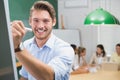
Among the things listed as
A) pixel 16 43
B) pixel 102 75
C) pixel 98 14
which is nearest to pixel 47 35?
pixel 16 43

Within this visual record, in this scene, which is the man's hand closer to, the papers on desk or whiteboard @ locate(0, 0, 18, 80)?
Answer: whiteboard @ locate(0, 0, 18, 80)

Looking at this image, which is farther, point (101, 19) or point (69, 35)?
point (69, 35)

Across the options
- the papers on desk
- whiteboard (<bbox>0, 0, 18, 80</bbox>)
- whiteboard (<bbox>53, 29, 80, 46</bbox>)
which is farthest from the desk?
whiteboard (<bbox>0, 0, 18, 80</bbox>)

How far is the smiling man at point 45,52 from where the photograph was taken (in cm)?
107

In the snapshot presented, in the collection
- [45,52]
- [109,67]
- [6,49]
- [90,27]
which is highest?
[6,49]

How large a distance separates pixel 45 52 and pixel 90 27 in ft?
19.8

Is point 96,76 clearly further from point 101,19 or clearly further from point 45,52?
point 45,52

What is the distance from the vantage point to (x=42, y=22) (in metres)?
1.53

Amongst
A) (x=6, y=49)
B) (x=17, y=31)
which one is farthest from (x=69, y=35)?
(x=6, y=49)

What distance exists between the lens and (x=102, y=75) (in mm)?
4668

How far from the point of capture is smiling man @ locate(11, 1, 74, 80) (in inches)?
42.2

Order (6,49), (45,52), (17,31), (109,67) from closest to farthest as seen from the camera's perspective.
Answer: (6,49) < (17,31) < (45,52) < (109,67)

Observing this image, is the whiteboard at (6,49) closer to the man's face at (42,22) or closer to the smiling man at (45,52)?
the smiling man at (45,52)

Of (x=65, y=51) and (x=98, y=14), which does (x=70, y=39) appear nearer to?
(x=98, y=14)
